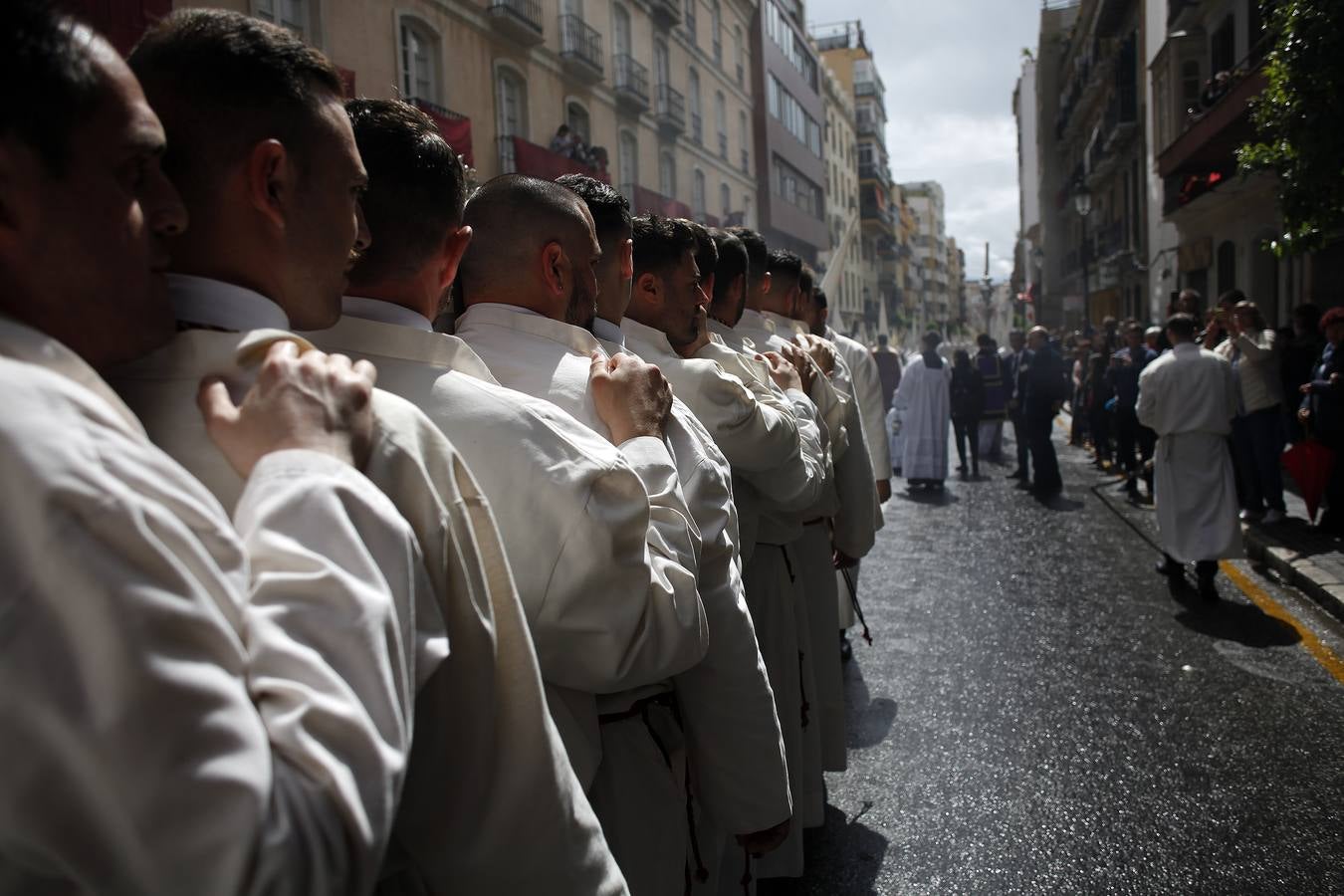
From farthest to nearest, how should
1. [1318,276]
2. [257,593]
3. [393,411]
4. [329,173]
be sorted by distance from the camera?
[1318,276], [329,173], [393,411], [257,593]

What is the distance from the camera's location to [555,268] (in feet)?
7.26

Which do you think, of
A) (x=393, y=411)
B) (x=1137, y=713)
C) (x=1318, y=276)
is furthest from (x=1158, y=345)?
(x=393, y=411)

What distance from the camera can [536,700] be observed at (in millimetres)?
1311

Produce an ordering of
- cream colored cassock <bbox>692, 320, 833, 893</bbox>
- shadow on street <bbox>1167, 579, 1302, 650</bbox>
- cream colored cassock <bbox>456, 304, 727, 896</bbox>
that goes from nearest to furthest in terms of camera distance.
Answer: cream colored cassock <bbox>456, 304, 727, 896</bbox>
cream colored cassock <bbox>692, 320, 833, 893</bbox>
shadow on street <bbox>1167, 579, 1302, 650</bbox>

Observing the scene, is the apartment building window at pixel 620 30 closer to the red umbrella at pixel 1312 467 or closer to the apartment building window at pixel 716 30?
the apartment building window at pixel 716 30

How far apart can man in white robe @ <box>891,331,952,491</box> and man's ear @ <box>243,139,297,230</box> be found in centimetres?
1135

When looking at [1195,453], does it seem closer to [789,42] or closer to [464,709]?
[464,709]

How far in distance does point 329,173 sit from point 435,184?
0.40 meters

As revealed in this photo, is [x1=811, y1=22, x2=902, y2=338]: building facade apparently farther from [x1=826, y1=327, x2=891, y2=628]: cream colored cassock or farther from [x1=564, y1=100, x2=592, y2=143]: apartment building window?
[x1=826, y1=327, x2=891, y2=628]: cream colored cassock

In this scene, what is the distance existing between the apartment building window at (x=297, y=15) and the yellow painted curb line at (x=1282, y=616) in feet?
37.8

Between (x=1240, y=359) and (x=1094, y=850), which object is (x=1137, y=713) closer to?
(x=1094, y=850)

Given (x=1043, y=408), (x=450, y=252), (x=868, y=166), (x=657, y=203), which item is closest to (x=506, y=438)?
(x=450, y=252)

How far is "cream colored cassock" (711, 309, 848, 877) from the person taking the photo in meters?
3.35

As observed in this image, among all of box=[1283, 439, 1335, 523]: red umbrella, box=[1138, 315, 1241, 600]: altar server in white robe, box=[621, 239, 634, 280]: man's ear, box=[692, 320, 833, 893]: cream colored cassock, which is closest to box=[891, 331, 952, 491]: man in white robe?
box=[1283, 439, 1335, 523]: red umbrella
